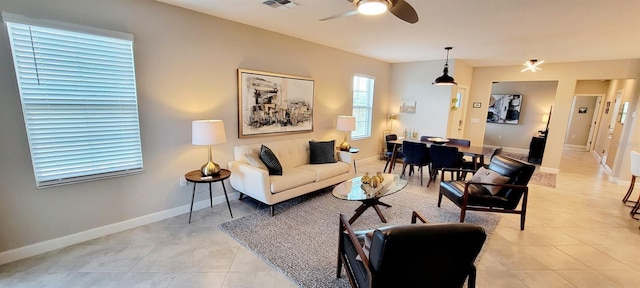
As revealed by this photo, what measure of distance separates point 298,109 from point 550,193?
178 inches

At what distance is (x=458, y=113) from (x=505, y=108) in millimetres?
3024

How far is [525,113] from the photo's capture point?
26.1ft

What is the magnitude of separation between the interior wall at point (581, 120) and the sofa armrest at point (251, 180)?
11.4m

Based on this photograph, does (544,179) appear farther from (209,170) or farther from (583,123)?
(209,170)

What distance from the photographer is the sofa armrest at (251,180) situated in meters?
3.03

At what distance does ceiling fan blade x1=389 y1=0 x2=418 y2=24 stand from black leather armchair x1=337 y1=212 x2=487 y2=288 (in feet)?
5.14

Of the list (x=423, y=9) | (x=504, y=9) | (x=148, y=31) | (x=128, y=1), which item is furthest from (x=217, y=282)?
(x=504, y=9)

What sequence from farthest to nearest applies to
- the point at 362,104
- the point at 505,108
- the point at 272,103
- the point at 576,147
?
the point at 576,147 → the point at 505,108 → the point at 362,104 → the point at 272,103

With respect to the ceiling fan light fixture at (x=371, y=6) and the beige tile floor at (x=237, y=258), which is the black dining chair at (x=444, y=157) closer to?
the beige tile floor at (x=237, y=258)

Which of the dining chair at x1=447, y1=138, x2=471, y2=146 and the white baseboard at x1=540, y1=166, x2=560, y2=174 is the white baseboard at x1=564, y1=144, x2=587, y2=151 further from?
the dining chair at x1=447, y1=138, x2=471, y2=146

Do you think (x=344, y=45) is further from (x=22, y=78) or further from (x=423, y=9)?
(x=22, y=78)

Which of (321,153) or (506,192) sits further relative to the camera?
(321,153)

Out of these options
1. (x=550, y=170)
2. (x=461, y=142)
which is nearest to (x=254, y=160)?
(x=461, y=142)

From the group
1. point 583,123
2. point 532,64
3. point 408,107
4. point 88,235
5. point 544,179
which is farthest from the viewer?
point 583,123
